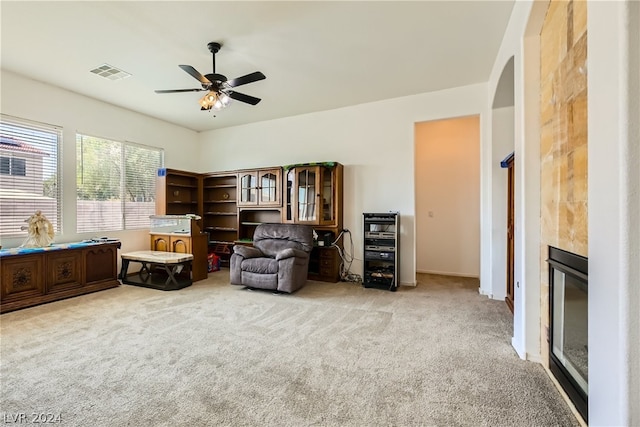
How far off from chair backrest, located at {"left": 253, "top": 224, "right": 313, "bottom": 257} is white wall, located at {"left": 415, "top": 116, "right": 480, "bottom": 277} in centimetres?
→ 240

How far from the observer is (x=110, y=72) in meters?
3.64

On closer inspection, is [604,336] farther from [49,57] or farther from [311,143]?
[49,57]

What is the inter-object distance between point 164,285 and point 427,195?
191 inches

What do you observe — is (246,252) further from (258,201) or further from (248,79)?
(248,79)

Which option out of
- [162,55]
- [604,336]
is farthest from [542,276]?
[162,55]

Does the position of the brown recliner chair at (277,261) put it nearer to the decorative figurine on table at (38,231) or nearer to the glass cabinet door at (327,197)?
the glass cabinet door at (327,197)

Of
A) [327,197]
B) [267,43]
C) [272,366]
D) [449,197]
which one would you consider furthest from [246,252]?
[449,197]

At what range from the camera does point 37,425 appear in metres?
1.51

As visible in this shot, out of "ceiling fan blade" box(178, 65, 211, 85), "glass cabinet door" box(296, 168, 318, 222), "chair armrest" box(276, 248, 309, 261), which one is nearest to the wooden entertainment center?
"glass cabinet door" box(296, 168, 318, 222)

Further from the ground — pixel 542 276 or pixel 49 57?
pixel 49 57

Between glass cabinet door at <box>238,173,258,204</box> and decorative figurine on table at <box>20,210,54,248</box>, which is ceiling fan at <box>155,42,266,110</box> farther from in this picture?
decorative figurine on table at <box>20,210,54,248</box>

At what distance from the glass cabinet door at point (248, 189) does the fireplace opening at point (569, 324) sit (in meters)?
4.49

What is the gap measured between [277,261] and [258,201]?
1.72 metres

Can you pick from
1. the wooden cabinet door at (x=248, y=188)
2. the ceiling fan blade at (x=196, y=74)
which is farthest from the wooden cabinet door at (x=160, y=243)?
the ceiling fan blade at (x=196, y=74)
